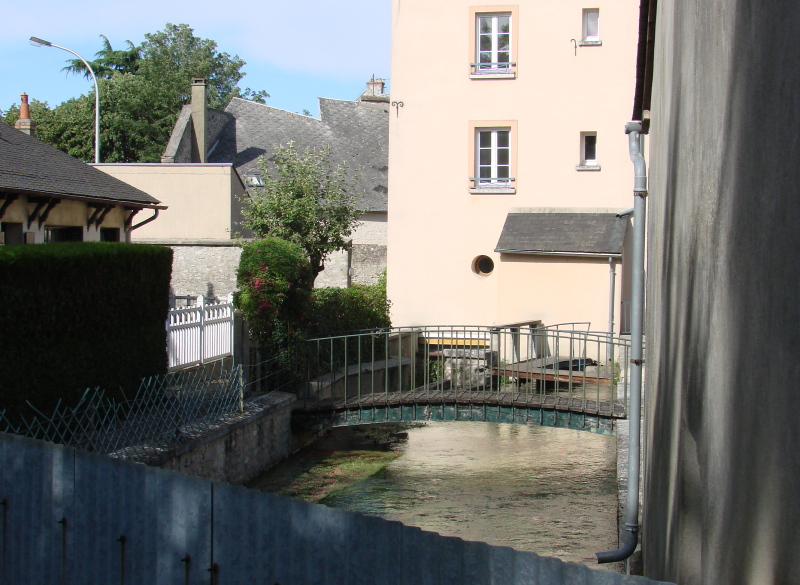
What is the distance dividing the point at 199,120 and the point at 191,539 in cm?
3027

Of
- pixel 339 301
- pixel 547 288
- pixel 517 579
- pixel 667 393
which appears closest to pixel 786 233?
pixel 517 579

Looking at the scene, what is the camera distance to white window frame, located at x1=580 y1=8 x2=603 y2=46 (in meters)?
20.5

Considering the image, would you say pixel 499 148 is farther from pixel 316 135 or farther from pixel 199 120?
pixel 199 120

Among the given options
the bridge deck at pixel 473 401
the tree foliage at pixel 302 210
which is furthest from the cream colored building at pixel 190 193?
the bridge deck at pixel 473 401

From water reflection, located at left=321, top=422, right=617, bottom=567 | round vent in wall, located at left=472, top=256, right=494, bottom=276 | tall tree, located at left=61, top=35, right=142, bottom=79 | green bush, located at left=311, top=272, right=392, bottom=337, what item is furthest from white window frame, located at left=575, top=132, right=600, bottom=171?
tall tree, located at left=61, top=35, right=142, bottom=79

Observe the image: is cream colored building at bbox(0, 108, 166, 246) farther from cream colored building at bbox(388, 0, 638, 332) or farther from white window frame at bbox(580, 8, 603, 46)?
white window frame at bbox(580, 8, 603, 46)

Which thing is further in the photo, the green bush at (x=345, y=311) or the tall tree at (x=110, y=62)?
the tall tree at (x=110, y=62)

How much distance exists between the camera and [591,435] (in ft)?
52.6

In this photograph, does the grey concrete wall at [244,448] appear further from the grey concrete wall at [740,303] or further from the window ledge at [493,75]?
the window ledge at [493,75]

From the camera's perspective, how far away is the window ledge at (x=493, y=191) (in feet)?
68.9

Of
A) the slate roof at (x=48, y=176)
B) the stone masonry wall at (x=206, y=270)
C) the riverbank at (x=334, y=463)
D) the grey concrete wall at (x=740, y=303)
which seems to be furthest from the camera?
the stone masonry wall at (x=206, y=270)

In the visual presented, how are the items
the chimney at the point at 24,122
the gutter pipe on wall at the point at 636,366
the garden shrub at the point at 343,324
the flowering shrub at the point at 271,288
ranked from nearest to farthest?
the gutter pipe on wall at the point at 636,366 → the flowering shrub at the point at 271,288 → the garden shrub at the point at 343,324 → the chimney at the point at 24,122

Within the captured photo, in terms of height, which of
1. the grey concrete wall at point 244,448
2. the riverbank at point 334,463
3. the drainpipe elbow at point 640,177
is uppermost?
the drainpipe elbow at point 640,177

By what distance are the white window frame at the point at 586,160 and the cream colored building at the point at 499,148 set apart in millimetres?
26
